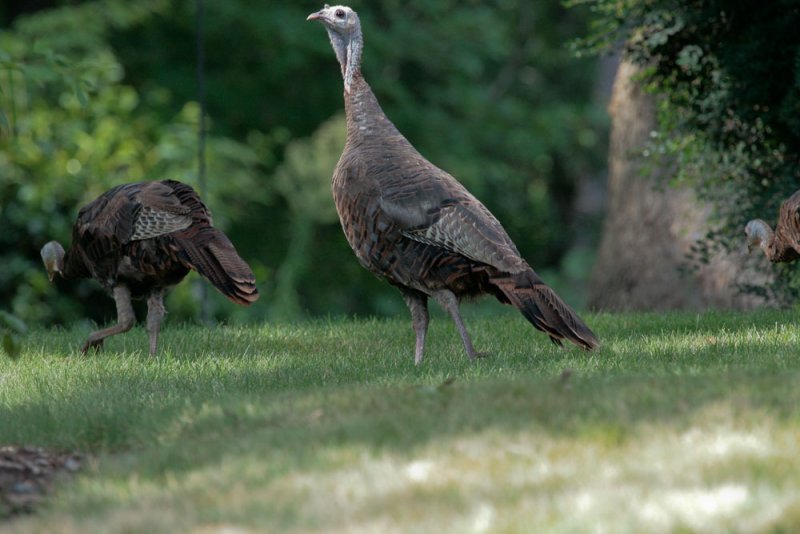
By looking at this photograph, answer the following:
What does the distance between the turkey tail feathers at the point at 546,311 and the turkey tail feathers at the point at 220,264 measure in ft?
5.69

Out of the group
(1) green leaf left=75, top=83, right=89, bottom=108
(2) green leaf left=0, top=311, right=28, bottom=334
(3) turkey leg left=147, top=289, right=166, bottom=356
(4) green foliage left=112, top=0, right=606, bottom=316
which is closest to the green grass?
(2) green leaf left=0, top=311, right=28, bottom=334

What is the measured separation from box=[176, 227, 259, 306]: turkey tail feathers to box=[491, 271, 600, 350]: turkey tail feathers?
68.3 inches

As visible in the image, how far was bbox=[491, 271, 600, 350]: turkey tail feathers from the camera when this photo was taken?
317 inches

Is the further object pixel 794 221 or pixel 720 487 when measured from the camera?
pixel 794 221

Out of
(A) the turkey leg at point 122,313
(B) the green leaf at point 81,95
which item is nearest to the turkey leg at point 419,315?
(A) the turkey leg at point 122,313

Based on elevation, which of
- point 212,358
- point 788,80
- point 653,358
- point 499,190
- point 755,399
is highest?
point 788,80

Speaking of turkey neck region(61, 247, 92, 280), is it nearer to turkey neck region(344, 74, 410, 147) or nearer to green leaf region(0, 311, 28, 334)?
turkey neck region(344, 74, 410, 147)

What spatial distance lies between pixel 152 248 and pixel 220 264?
0.60m

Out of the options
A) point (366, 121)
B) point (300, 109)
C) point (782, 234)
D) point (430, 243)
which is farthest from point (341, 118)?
point (430, 243)

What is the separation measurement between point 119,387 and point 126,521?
316cm

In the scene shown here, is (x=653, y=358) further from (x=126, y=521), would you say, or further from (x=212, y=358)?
(x=126, y=521)

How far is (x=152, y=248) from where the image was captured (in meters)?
9.05

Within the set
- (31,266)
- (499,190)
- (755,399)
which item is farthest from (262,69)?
(755,399)

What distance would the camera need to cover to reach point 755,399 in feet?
19.2
